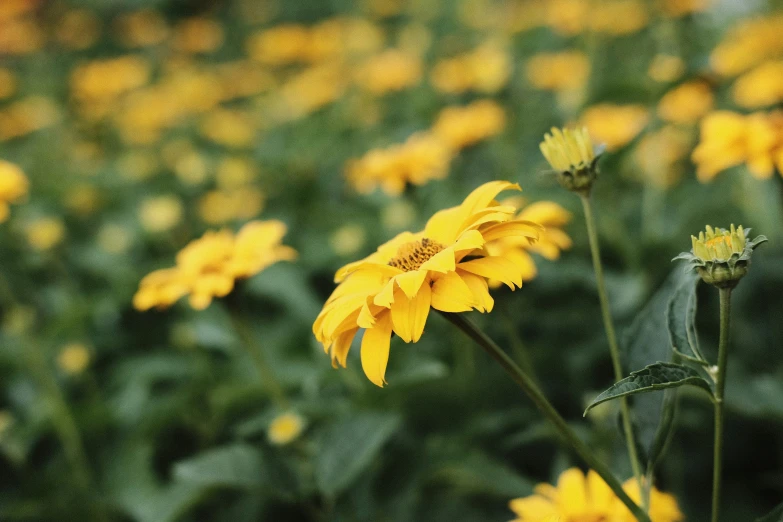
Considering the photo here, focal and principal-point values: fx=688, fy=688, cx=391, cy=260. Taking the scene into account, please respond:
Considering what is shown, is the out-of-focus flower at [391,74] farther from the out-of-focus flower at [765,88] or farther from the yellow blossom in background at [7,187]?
the yellow blossom in background at [7,187]

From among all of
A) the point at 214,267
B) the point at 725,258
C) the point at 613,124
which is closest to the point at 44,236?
the point at 214,267

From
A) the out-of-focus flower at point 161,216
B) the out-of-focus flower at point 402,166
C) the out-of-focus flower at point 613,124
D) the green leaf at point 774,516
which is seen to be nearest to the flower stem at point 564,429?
the green leaf at point 774,516

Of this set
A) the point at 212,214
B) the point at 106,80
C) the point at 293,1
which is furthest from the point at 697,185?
the point at 293,1

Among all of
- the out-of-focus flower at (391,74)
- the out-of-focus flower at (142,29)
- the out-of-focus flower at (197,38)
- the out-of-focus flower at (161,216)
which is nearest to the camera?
the out-of-focus flower at (161,216)

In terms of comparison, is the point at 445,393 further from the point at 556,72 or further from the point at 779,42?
the point at 779,42

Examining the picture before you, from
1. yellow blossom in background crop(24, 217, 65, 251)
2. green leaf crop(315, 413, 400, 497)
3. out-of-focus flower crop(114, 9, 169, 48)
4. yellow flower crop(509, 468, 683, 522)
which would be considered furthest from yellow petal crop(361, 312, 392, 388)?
out-of-focus flower crop(114, 9, 169, 48)

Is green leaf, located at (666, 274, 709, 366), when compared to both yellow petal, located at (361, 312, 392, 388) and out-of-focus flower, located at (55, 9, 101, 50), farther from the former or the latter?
out-of-focus flower, located at (55, 9, 101, 50)
